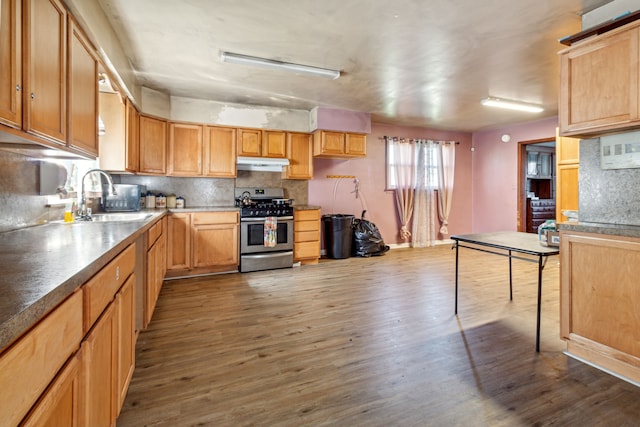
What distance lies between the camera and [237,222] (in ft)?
14.6

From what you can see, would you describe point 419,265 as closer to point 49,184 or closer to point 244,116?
point 244,116

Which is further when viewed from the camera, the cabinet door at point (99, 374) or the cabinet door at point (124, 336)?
the cabinet door at point (124, 336)

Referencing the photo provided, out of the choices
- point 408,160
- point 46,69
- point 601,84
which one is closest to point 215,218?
point 46,69

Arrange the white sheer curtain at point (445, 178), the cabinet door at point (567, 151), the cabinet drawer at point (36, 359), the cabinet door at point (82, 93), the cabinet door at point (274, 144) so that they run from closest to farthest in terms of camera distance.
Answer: the cabinet drawer at point (36, 359)
the cabinet door at point (82, 93)
the cabinet door at point (567, 151)
the cabinet door at point (274, 144)
the white sheer curtain at point (445, 178)

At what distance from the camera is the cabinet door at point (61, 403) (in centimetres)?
72

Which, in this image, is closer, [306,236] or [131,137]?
[131,137]

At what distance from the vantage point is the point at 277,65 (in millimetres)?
3297

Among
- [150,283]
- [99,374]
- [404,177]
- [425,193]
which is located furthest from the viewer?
[425,193]

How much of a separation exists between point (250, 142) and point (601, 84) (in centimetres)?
399

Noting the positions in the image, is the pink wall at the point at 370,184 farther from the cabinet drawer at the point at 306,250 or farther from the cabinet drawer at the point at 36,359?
the cabinet drawer at the point at 36,359

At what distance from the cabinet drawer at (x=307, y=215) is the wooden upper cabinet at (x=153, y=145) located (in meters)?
1.98

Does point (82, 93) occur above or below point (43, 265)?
above

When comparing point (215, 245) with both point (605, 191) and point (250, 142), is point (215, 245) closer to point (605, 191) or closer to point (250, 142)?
point (250, 142)

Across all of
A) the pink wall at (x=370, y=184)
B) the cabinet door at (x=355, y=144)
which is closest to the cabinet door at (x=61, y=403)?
the cabinet door at (x=355, y=144)
